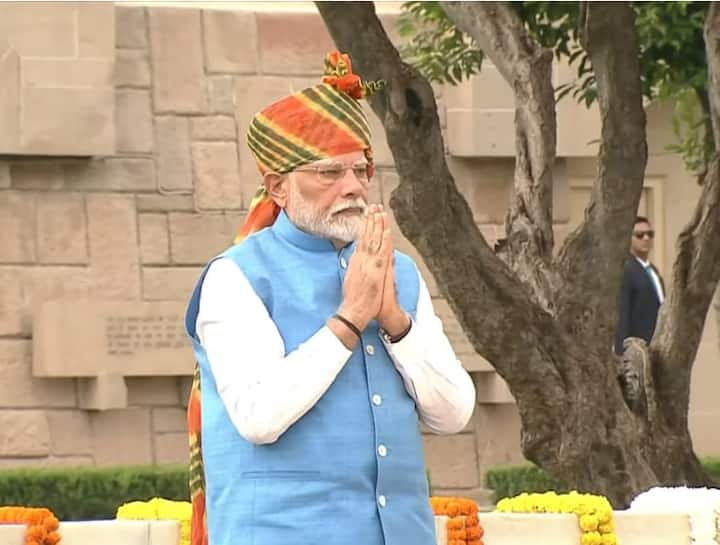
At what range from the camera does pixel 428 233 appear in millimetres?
8086

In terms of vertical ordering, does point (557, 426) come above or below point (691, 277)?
below

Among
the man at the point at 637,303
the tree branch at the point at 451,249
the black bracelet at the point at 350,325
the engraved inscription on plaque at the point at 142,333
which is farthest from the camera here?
the engraved inscription on plaque at the point at 142,333

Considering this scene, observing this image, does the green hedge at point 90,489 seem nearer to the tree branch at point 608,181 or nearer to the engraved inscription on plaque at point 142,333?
the engraved inscription on plaque at point 142,333

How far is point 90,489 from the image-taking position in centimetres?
1105

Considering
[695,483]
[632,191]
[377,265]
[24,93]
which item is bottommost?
[695,483]

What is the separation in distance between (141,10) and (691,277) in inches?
208

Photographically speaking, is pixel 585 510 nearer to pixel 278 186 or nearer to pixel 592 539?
pixel 592 539

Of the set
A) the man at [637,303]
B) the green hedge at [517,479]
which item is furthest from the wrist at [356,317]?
the man at [637,303]

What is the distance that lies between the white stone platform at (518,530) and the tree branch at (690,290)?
2273 mm

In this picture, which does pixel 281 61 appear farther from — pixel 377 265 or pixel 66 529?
pixel 377 265

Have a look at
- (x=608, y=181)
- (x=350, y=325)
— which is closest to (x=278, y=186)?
(x=350, y=325)

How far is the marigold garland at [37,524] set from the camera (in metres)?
5.92

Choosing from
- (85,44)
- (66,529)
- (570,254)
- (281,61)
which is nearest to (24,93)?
(85,44)

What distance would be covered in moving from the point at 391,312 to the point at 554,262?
4744 mm
